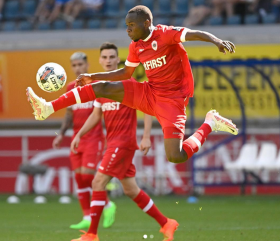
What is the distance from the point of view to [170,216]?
10367 millimetres

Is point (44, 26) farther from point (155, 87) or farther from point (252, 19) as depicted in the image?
point (155, 87)

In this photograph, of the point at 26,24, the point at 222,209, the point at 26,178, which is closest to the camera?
the point at 222,209

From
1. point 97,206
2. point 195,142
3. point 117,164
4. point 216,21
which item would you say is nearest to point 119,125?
point 117,164

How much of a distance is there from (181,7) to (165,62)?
35.8ft

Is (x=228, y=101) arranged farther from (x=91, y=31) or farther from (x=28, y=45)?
(x=28, y=45)

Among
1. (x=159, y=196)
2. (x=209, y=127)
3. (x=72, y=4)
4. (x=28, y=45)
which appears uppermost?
(x=72, y=4)

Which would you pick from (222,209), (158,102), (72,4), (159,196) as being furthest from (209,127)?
(72,4)

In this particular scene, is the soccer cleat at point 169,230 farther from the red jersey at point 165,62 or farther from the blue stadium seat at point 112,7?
the blue stadium seat at point 112,7

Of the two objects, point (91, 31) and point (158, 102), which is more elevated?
point (91, 31)

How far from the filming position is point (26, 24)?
57.8 feet

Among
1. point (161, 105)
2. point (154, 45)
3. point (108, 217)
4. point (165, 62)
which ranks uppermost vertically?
point (154, 45)

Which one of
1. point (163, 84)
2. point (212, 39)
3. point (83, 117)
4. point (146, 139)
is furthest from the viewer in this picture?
point (83, 117)

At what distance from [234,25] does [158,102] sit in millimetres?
9501

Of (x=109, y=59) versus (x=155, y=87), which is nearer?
(x=155, y=87)
